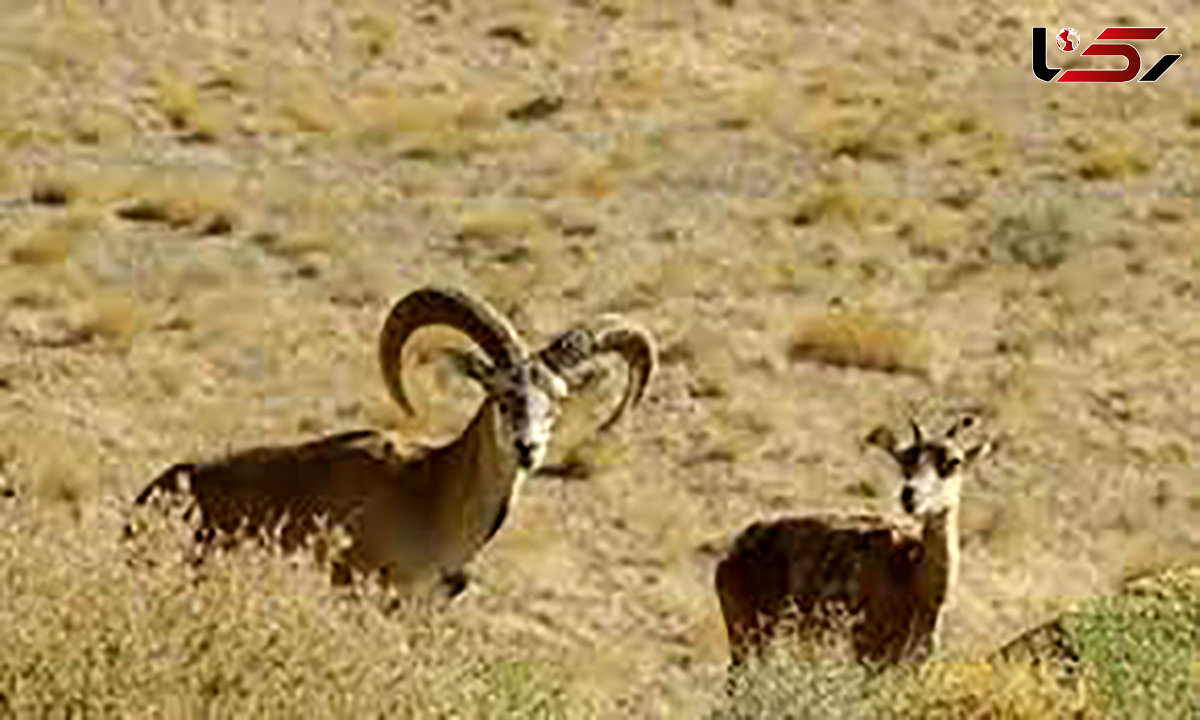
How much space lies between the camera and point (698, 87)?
113 feet

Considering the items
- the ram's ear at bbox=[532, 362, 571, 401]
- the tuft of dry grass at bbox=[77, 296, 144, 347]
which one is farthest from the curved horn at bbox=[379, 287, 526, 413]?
the tuft of dry grass at bbox=[77, 296, 144, 347]

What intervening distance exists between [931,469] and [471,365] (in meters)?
2.27

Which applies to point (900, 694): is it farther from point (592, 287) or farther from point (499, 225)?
point (499, 225)

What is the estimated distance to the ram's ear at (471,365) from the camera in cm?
1347

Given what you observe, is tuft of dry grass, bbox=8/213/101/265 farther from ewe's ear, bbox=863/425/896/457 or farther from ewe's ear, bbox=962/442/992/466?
ewe's ear, bbox=962/442/992/466

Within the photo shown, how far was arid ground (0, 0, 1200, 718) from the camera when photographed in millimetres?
9367

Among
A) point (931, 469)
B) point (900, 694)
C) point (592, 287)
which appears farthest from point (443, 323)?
point (592, 287)

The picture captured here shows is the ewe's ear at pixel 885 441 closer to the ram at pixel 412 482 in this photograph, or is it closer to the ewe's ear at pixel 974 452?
the ewe's ear at pixel 974 452

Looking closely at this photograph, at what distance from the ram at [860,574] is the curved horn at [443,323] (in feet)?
4.82

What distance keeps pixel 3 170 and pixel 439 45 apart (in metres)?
9.22

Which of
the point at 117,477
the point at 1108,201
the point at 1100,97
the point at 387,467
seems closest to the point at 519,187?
the point at 1108,201

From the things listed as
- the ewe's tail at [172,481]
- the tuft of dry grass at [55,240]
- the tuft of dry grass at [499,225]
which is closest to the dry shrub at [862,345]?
the tuft of dry grass at [499,225]

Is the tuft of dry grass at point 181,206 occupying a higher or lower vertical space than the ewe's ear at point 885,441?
lower

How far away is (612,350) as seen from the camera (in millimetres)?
14570
